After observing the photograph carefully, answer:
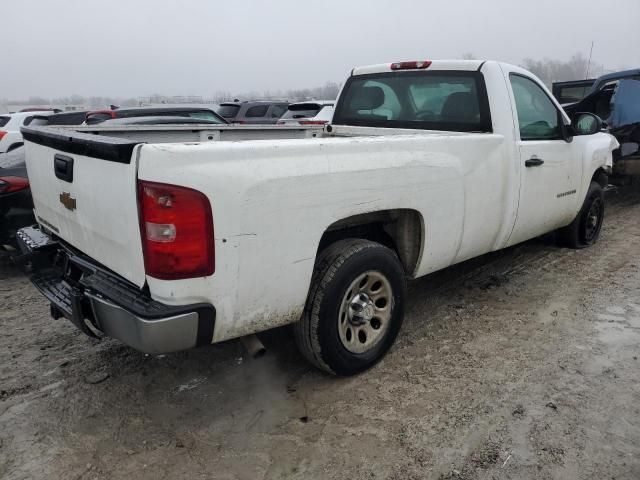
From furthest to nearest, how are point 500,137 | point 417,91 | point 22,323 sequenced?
point 417,91, point 22,323, point 500,137

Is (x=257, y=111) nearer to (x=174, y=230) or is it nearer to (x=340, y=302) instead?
(x=340, y=302)

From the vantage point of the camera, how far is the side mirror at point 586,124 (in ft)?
15.4

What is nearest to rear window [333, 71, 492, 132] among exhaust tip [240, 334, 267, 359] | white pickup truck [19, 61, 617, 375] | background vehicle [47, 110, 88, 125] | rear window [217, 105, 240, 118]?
white pickup truck [19, 61, 617, 375]

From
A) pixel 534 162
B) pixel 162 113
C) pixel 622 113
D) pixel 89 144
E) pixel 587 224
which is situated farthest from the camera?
pixel 162 113

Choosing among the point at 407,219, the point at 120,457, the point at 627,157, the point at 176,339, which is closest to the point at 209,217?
the point at 176,339

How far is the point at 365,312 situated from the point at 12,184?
154 inches

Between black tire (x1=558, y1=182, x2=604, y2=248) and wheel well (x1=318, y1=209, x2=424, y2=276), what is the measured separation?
2.94 m

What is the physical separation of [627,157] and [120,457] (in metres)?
8.31

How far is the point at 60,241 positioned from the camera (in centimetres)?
324

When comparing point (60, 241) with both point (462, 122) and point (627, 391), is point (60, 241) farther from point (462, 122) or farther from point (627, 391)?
point (627, 391)

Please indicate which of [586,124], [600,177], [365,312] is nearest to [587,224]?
[600,177]

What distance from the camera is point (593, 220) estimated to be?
5906 millimetres

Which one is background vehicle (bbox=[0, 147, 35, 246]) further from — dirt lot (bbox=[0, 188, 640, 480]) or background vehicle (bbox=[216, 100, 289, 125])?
background vehicle (bbox=[216, 100, 289, 125])

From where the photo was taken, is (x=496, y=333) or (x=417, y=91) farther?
(x=417, y=91)
